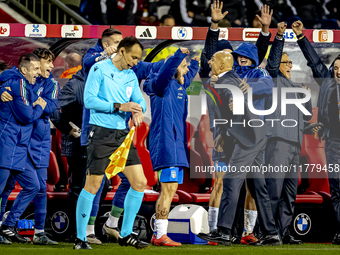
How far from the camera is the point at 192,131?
5.56 meters

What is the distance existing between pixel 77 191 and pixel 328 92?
9.10ft

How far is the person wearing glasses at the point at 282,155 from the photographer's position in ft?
16.8

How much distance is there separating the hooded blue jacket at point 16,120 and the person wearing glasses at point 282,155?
232 cm

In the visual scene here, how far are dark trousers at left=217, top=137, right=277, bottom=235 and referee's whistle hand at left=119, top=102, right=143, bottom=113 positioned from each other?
1.21 metres

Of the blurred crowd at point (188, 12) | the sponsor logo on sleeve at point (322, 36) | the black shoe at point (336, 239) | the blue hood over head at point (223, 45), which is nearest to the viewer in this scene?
the black shoe at point (336, 239)

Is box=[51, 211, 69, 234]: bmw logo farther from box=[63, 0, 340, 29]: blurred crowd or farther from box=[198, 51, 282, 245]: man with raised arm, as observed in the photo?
box=[63, 0, 340, 29]: blurred crowd

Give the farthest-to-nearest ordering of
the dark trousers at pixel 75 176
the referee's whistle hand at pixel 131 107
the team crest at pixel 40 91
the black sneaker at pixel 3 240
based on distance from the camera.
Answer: the dark trousers at pixel 75 176, the team crest at pixel 40 91, the black sneaker at pixel 3 240, the referee's whistle hand at pixel 131 107

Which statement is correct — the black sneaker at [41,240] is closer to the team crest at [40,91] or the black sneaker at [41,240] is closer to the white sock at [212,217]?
the team crest at [40,91]

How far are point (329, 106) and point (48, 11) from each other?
4.68 m

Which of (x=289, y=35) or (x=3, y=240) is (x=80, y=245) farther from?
(x=289, y=35)

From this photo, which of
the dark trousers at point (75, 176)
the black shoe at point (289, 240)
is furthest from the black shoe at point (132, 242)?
the black shoe at point (289, 240)

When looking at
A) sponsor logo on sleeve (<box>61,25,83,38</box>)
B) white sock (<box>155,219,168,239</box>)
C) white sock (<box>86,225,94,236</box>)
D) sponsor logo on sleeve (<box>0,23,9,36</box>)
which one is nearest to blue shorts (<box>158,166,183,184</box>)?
white sock (<box>155,219,168,239</box>)

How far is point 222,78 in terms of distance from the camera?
505cm

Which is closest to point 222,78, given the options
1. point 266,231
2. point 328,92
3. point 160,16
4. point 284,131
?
point 284,131
